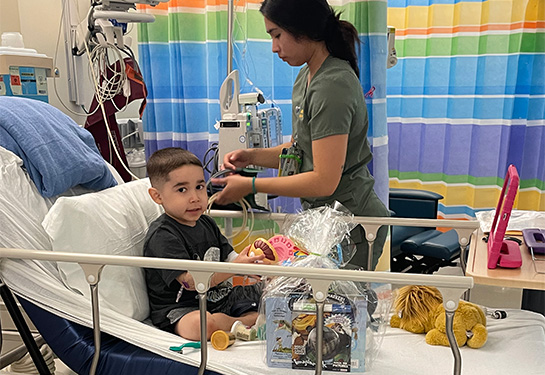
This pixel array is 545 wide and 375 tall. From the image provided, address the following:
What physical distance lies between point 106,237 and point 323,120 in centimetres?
77

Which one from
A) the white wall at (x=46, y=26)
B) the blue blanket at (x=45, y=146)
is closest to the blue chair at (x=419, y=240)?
the blue blanket at (x=45, y=146)

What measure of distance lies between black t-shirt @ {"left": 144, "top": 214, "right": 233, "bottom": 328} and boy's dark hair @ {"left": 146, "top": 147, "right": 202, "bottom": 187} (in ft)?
→ 0.44

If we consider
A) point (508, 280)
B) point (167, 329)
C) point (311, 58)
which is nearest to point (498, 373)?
point (508, 280)

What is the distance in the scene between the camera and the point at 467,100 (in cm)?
318

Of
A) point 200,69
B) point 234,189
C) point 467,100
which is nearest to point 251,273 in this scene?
point 234,189

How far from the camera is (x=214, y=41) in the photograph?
2939 millimetres

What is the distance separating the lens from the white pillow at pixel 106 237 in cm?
157

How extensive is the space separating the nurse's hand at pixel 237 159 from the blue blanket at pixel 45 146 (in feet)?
1.55

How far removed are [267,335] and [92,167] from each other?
884 mm

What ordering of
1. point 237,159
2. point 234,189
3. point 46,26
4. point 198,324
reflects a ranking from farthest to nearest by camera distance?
point 46,26 → point 237,159 → point 234,189 → point 198,324

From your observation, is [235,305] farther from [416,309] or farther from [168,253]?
[416,309]

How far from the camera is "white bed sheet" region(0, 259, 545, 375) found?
4.56ft

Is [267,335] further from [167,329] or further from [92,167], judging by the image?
[92,167]

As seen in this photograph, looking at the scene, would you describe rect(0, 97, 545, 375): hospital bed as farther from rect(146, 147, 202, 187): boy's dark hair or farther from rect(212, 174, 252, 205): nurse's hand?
rect(212, 174, 252, 205): nurse's hand
